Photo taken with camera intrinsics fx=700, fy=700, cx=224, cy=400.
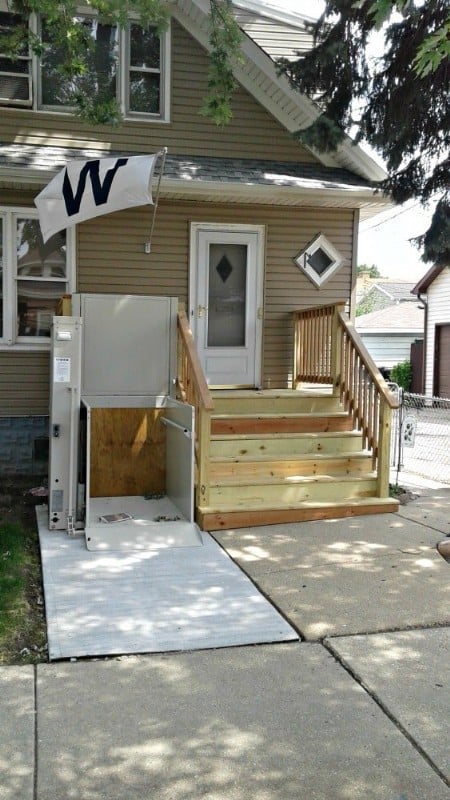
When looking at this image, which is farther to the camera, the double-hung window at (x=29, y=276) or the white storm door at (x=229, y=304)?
the white storm door at (x=229, y=304)

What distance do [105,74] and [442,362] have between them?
14.9m

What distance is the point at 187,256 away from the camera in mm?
8336

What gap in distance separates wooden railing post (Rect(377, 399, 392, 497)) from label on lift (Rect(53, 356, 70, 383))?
296cm

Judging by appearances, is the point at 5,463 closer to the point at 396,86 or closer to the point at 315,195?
the point at 315,195

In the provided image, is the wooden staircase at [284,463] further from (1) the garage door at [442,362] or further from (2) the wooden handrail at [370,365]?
(1) the garage door at [442,362]

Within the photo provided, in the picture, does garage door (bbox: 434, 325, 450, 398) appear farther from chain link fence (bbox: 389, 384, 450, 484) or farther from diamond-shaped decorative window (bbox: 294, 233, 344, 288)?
diamond-shaped decorative window (bbox: 294, 233, 344, 288)

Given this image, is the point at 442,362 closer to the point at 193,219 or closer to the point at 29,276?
the point at 193,219

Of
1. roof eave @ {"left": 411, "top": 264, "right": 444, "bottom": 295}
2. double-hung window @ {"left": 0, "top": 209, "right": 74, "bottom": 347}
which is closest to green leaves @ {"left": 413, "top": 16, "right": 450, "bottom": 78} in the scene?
double-hung window @ {"left": 0, "top": 209, "right": 74, "bottom": 347}

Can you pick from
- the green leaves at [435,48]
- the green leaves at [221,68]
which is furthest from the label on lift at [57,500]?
the green leaves at [435,48]

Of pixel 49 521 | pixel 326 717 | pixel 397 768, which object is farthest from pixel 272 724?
pixel 49 521

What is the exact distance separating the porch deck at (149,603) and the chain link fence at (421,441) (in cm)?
326

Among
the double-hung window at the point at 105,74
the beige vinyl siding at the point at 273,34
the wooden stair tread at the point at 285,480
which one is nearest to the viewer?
the wooden stair tread at the point at 285,480

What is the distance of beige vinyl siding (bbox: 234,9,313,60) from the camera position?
9.07 meters

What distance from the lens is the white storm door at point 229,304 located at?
27.6 ft
